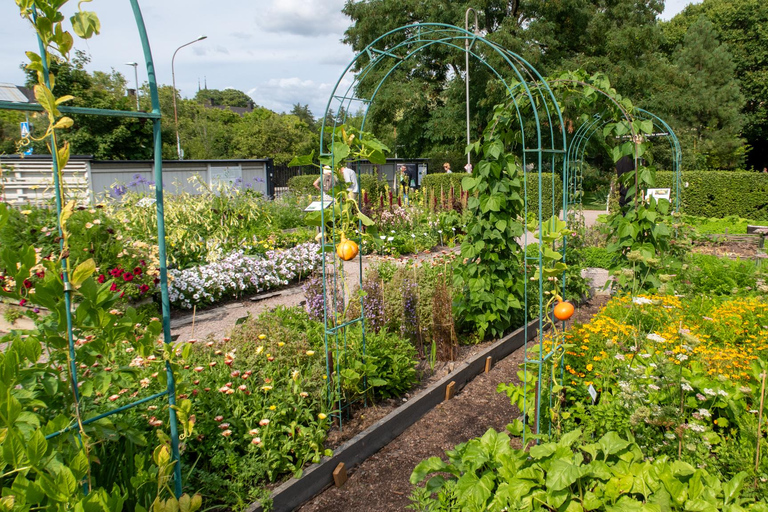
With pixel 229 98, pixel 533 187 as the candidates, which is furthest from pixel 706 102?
pixel 229 98

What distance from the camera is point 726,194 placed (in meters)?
15.0

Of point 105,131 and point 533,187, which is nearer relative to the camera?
point 533,187

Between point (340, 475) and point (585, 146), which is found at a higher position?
point (585, 146)

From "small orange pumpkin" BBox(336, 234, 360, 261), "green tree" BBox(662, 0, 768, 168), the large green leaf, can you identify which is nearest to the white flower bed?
"small orange pumpkin" BBox(336, 234, 360, 261)

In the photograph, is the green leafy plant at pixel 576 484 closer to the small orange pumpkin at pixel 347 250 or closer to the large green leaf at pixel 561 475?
the large green leaf at pixel 561 475

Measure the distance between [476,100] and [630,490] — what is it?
66.2ft

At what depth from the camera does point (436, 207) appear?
1216 centimetres

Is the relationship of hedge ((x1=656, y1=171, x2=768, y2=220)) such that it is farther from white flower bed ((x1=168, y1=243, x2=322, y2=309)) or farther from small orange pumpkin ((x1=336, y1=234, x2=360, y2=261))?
small orange pumpkin ((x1=336, y1=234, x2=360, y2=261))

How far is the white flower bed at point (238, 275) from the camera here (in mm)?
5980

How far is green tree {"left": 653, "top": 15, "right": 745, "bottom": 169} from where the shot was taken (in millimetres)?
21625

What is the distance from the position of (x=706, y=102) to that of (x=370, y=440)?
84.0ft

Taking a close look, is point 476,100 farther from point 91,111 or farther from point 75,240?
point 91,111

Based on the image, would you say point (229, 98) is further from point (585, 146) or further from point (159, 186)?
point (159, 186)

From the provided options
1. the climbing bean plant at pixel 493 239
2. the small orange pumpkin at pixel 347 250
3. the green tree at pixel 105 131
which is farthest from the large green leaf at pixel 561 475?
the green tree at pixel 105 131
